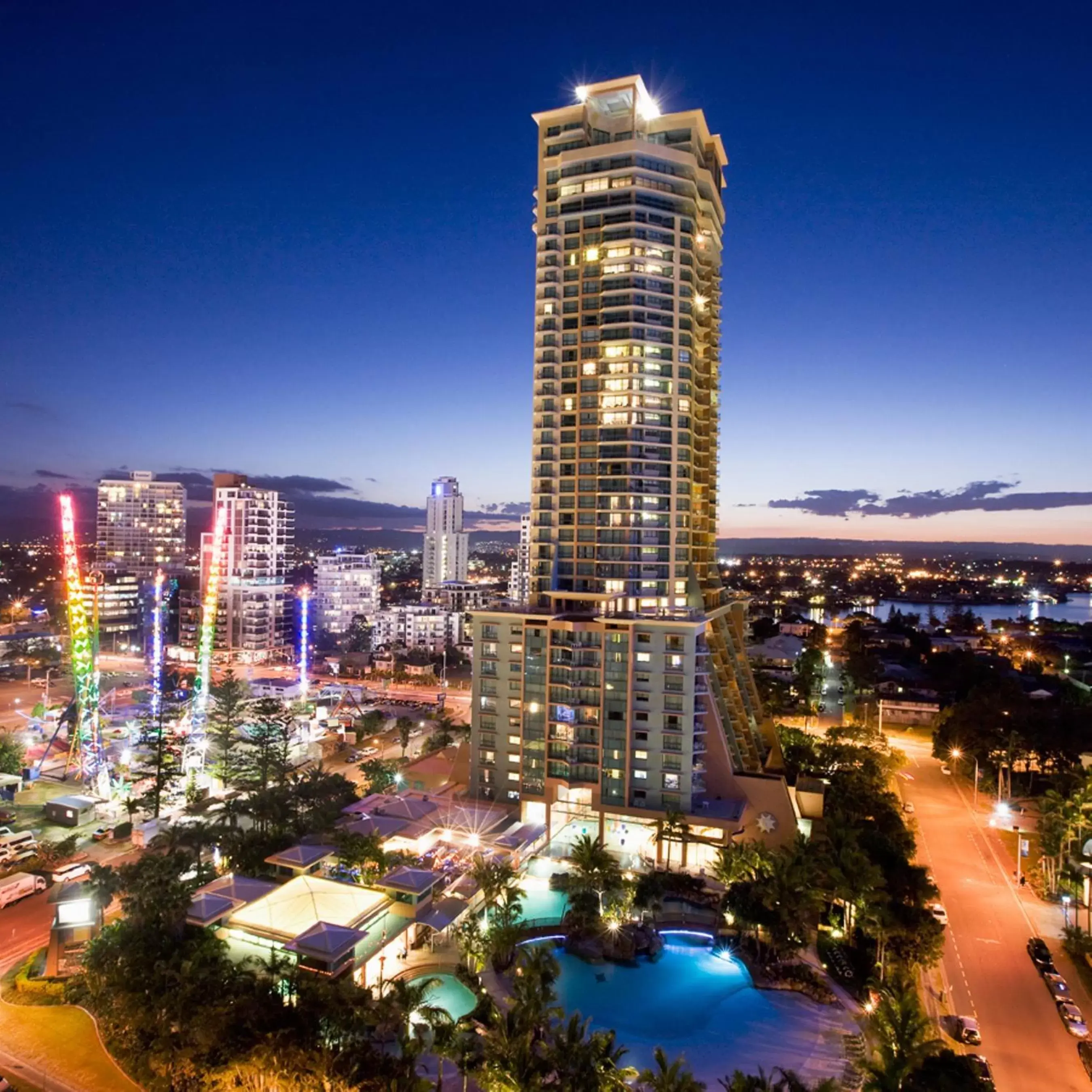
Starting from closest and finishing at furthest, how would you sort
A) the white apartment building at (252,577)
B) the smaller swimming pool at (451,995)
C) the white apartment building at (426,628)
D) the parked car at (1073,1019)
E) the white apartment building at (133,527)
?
the parked car at (1073,1019)
the smaller swimming pool at (451,995)
the white apartment building at (252,577)
the white apartment building at (426,628)
the white apartment building at (133,527)

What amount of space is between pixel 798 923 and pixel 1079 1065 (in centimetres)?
1023

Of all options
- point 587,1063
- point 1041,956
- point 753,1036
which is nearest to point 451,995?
point 587,1063

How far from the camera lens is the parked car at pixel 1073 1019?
28.6m

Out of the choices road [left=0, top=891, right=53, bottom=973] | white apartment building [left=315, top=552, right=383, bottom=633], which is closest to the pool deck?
road [left=0, top=891, right=53, bottom=973]

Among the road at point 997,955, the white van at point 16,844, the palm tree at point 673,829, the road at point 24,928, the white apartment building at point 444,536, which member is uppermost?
the white apartment building at point 444,536

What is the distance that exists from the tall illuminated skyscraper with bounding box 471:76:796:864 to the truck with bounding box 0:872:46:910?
2385cm


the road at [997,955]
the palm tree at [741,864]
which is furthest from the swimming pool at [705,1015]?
the road at [997,955]

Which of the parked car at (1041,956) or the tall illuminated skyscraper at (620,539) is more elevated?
the tall illuminated skyscraper at (620,539)

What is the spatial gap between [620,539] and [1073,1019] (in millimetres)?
32511

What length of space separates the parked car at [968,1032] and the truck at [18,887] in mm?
41937

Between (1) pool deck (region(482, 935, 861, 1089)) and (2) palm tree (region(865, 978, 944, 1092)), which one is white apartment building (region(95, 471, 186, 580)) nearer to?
(1) pool deck (region(482, 935, 861, 1089))

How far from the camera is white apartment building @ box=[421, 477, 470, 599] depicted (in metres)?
171

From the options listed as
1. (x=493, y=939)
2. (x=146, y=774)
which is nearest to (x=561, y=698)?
(x=493, y=939)

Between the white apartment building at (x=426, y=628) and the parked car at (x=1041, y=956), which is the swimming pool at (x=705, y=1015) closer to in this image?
the parked car at (x=1041, y=956)
